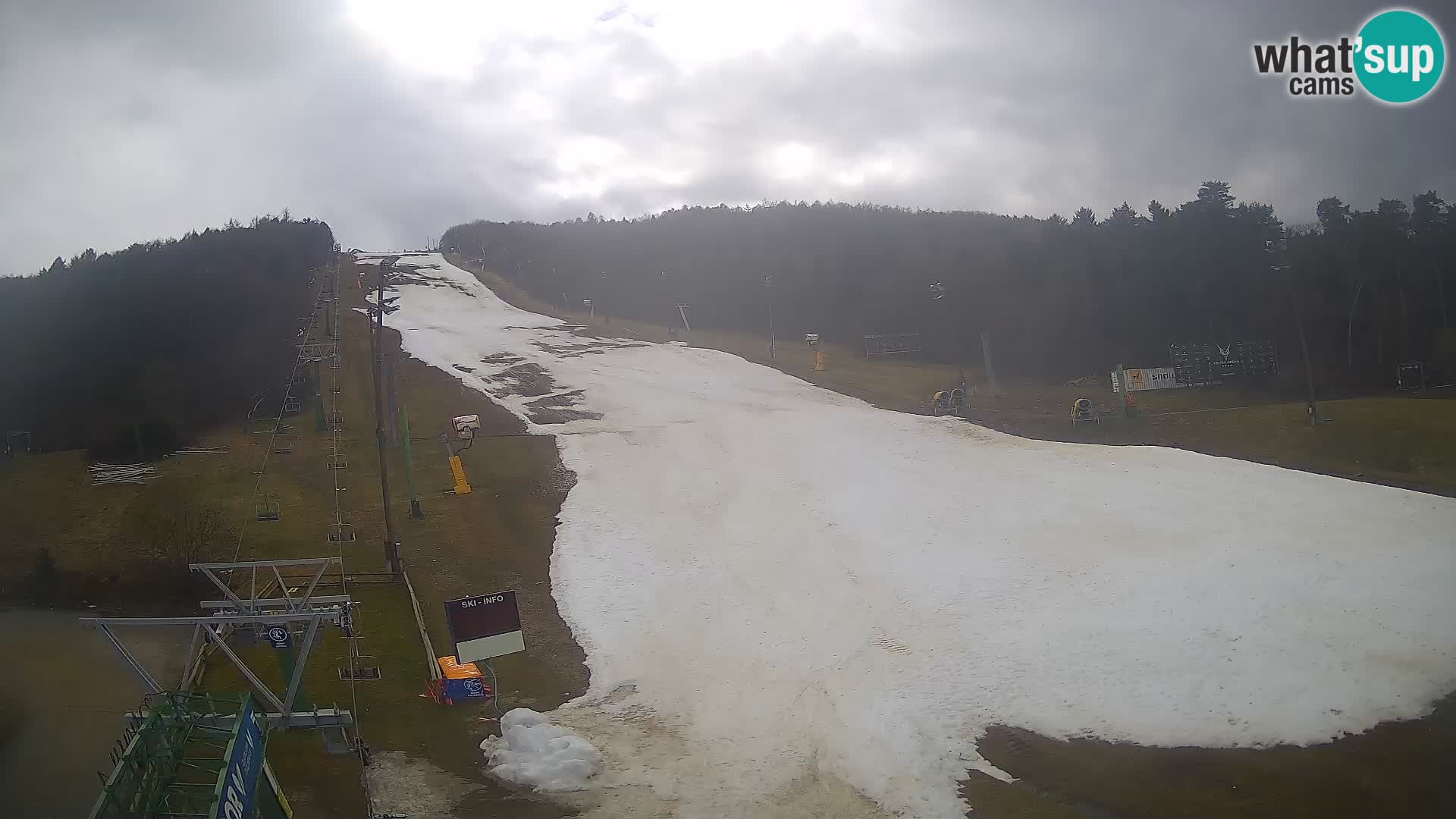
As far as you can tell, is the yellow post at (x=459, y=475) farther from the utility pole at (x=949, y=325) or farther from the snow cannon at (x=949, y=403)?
the utility pole at (x=949, y=325)

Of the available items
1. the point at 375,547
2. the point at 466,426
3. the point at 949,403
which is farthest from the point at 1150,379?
the point at 375,547

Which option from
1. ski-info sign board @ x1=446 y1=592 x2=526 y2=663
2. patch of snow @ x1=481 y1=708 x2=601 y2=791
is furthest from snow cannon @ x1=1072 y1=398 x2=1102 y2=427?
patch of snow @ x1=481 y1=708 x2=601 y2=791

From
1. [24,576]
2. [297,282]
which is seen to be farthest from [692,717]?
[297,282]

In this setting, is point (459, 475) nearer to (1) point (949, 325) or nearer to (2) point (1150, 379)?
(2) point (1150, 379)

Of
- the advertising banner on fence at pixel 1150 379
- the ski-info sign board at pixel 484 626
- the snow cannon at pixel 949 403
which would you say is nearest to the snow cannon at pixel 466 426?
the ski-info sign board at pixel 484 626

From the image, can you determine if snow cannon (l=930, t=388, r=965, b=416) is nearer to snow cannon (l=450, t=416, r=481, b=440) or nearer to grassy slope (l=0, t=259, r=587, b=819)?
grassy slope (l=0, t=259, r=587, b=819)

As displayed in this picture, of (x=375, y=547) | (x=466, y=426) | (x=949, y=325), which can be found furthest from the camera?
(x=949, y=325)
